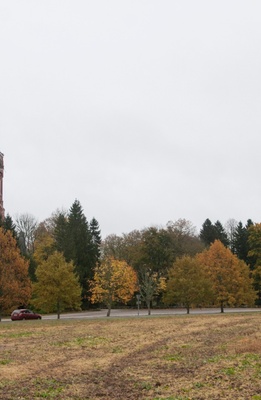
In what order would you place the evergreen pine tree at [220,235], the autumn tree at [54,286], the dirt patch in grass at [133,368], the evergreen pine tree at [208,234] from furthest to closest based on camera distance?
the evergreen pine tree at [208,234]
the evergreen pine tree at [220,235]
the autumn tree at [54,286]
the dirt patch in grass at [133,368]

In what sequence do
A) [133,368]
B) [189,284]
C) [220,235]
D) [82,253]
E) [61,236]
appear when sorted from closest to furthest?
[133,368], [189,284], [82,253], [61,236], [220,235]

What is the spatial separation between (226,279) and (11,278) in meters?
25.4

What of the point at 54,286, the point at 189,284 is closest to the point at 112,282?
the point at 54,286

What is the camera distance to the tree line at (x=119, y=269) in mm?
49216

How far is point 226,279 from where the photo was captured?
56.0m

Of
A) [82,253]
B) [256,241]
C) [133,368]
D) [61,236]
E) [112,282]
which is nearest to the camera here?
[133,368]

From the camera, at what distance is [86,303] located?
79812 millimetres

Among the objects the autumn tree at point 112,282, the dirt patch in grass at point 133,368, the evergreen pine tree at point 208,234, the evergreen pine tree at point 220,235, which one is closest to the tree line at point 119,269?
the autumn tree at point 112,282

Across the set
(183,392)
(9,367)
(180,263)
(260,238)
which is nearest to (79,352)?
(9,367)

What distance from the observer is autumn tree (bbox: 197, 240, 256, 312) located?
183ft

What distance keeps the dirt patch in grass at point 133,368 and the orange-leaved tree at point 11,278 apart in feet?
71.8

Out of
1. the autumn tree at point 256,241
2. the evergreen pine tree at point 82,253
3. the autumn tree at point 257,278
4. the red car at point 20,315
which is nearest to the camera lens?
the red car at point 20,315

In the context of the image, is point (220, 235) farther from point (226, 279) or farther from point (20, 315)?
point (20, 315)

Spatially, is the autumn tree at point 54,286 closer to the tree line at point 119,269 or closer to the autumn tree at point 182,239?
the tree line at point 119,269
